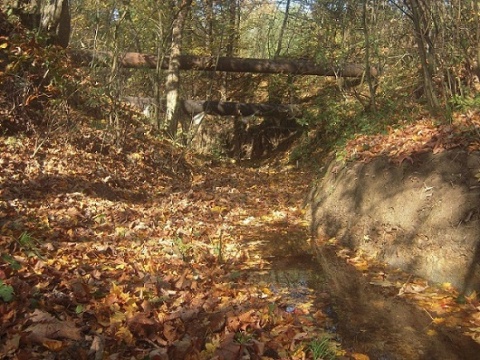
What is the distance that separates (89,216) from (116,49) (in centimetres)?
516

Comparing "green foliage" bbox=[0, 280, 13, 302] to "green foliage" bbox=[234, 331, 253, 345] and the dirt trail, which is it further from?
the dirt trail

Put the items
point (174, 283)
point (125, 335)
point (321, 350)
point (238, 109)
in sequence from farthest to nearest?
1. point (238, 109)
2. point (174, 283)
3. point (321, 350)
4. point (125, 335)

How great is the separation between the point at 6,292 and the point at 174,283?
1.69 metres

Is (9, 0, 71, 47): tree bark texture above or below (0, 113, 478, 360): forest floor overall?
above

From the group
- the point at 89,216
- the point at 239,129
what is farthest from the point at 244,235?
the point at 239,129

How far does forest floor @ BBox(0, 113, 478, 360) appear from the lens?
3.07 metres

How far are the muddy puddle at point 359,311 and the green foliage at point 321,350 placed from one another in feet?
0.72

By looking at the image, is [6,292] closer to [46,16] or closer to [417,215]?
[417,215]

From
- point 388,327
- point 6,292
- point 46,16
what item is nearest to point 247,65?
point 46,16

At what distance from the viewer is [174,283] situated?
4375mm

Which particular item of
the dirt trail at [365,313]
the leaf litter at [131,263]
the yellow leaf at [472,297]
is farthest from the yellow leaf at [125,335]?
the yellow leaf at [472,297]

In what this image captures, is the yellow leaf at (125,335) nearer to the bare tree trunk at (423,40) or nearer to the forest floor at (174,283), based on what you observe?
the forest floor at (174,283)

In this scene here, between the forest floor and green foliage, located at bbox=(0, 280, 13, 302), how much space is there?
1 centimetres

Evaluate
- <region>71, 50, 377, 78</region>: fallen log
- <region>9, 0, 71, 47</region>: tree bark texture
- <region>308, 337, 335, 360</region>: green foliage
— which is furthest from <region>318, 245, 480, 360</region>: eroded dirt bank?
<region>71, 50, 377, 78</region>: fallen log
